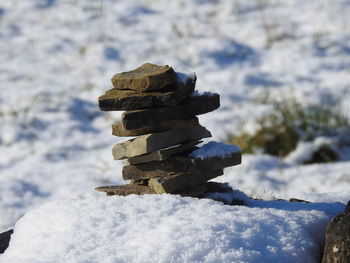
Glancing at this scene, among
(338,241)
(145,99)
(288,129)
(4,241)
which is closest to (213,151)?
(145,99)

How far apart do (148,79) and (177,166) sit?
562 mm

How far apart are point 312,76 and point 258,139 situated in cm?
204

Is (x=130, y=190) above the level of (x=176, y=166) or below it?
below

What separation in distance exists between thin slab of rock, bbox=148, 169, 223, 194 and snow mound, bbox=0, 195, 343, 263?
0.45 feet

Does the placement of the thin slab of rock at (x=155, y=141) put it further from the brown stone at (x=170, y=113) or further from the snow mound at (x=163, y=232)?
the snow mound at (x=163, y=232)

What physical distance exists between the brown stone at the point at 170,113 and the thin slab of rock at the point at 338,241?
1140 millimetres

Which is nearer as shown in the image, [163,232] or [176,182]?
[163,232]

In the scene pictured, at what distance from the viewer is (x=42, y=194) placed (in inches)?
248

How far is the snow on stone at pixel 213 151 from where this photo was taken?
3787 mm

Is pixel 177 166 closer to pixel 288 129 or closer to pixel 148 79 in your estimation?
pixel 148 79

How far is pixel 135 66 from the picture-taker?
9406 mm

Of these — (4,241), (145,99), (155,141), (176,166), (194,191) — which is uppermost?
(145,99)

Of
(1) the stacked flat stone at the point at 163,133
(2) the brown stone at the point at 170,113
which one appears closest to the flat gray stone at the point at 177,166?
(1) the stacked flat stone at the point at 163,133

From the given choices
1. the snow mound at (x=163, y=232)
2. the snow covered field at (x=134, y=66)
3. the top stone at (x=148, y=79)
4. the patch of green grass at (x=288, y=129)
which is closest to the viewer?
the snow mound at (x=163, y=232)
